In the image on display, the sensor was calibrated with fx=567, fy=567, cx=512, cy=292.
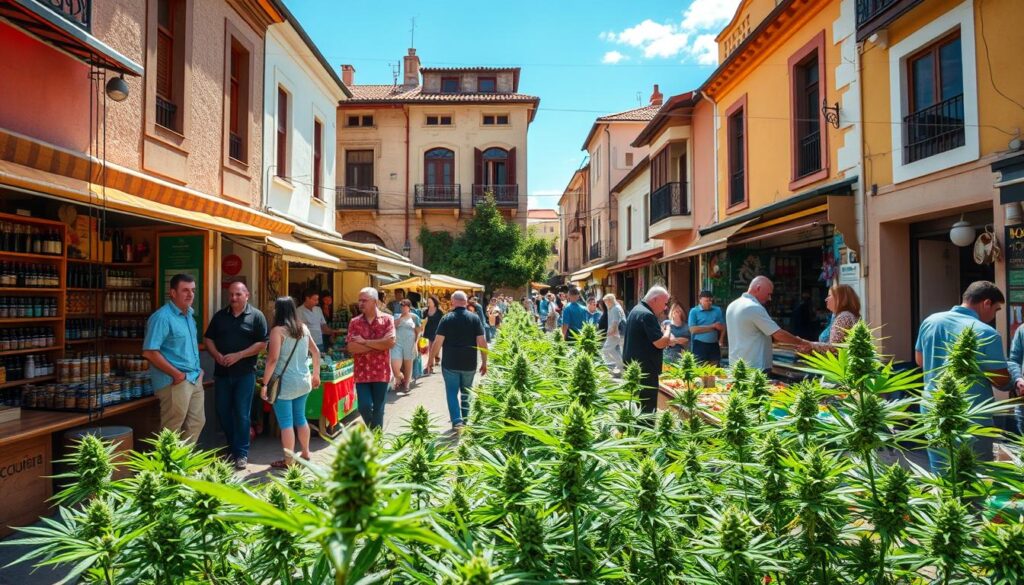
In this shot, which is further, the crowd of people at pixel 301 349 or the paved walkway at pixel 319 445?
the crowd of people at pixel 301 349

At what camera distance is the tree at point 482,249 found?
95.0 feet

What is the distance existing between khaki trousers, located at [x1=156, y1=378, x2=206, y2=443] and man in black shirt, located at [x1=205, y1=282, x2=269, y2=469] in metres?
0.39

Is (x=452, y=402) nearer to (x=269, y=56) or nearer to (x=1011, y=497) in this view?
(x=1011, y=497)

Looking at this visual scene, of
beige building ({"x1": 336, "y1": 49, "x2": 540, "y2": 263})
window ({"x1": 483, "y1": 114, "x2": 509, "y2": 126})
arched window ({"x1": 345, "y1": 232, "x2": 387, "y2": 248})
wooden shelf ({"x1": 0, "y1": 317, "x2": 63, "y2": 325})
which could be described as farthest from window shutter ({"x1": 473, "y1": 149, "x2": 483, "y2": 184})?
wooden shelf ({"x1": 0, "y1": 317, "x2": 63, "y2": 325})

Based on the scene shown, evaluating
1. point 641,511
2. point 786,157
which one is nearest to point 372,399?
point 641,511

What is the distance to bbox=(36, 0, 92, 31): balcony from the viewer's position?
17.3 ft

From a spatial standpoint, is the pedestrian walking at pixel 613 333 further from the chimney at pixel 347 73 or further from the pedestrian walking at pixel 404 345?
the chimney at pixel 347 73

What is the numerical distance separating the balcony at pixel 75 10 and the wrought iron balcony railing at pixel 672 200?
50.4ft

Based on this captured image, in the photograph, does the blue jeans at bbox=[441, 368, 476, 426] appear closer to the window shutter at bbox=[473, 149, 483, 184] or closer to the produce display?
the produce display

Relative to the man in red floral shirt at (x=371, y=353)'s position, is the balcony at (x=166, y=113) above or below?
above

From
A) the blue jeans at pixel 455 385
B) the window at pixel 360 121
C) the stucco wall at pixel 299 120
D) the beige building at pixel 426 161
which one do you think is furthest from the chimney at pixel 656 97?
the blue jeans at pixel 455 385

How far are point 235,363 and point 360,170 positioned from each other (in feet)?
83.4

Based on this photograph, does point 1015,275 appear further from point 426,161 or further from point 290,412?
point 426,161

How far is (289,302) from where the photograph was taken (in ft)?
19.7
